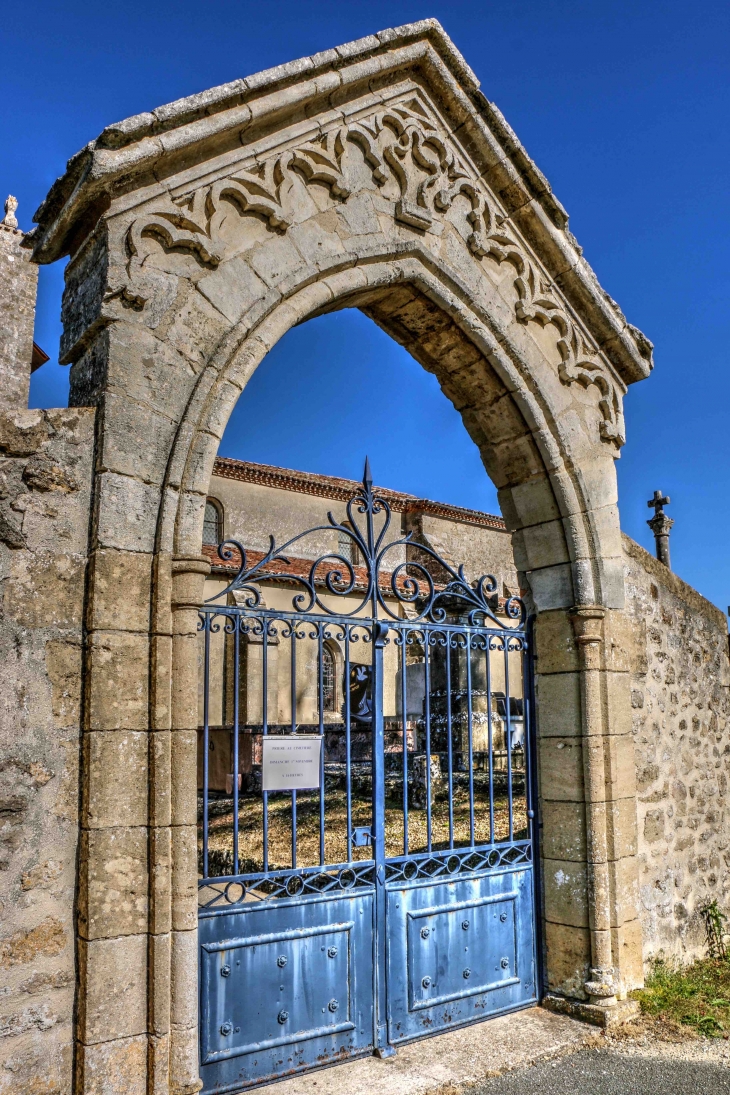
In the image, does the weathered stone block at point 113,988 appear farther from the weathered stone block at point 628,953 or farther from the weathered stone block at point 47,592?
the weathered stone block at point 628,953

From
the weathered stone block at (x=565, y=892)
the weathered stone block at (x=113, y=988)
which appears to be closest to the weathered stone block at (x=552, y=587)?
the weathered stone block at (x=565, y=892)

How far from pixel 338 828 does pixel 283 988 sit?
4.21 meters

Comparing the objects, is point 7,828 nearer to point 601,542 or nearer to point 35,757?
point 35,757

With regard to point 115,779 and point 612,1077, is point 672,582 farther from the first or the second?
point 115,779

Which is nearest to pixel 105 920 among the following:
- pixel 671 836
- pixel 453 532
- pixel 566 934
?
pixel 566 934

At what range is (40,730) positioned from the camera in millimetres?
3193

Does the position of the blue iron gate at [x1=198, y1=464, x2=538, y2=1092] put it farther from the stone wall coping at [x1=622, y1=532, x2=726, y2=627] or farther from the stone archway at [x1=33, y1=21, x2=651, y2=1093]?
the stone wall coping at [x1=622, y1=532, x2=726, y2=627]

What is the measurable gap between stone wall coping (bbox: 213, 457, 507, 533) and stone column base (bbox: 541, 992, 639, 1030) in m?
15.1

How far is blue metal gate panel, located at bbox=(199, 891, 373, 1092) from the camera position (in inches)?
145

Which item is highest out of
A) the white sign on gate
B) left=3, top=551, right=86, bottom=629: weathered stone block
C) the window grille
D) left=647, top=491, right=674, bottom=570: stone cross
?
the window grille

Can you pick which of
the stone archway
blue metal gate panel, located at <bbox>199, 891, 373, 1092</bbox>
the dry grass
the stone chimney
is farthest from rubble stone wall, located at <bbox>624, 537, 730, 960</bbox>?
the stone chimney

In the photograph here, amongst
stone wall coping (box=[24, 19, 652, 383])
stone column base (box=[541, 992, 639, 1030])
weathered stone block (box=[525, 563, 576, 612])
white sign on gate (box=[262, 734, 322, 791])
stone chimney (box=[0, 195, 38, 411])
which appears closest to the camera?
stone wall coping (box=[24, 19, 652, 383])

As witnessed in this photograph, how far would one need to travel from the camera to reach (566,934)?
4.82 m

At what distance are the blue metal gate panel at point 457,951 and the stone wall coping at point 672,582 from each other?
2.20 m
